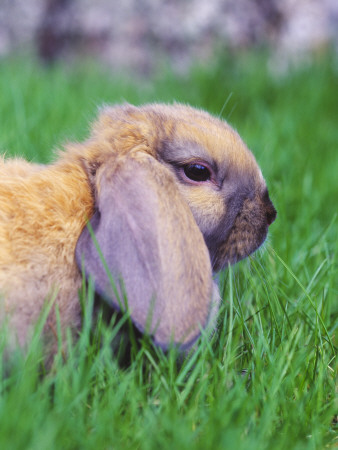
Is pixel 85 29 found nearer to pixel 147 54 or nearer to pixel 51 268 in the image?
pixel 147 54

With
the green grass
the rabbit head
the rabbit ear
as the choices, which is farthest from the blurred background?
the rabbit ear

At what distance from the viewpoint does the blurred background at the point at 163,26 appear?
6793mm

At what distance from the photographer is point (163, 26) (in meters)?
6.87

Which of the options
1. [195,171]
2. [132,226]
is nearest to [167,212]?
[132,226]

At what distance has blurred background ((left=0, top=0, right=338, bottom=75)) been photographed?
6.79m

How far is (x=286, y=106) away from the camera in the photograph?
5.46 metres

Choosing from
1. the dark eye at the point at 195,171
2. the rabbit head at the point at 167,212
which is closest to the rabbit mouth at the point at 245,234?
the rabbit head at the point at 167,212

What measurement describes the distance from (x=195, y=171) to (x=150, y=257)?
0.56m

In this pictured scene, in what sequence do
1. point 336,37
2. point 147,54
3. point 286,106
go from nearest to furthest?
point 286,106
point 336,37
point 147,54

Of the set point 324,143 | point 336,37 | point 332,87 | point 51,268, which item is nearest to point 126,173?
point 51,268

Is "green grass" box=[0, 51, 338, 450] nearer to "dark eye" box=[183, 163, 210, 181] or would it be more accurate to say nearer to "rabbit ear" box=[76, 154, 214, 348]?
"rabbit ear" box=[76, 154, 214, 348]

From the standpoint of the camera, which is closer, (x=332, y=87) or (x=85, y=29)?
(x=332, y=87)

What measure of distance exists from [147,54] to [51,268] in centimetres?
534

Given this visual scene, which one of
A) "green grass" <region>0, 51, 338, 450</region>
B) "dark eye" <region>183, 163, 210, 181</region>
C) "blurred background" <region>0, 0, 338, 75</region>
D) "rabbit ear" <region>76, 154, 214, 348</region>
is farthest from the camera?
"blurred background" <region>0, 0, 338, 75</region>
